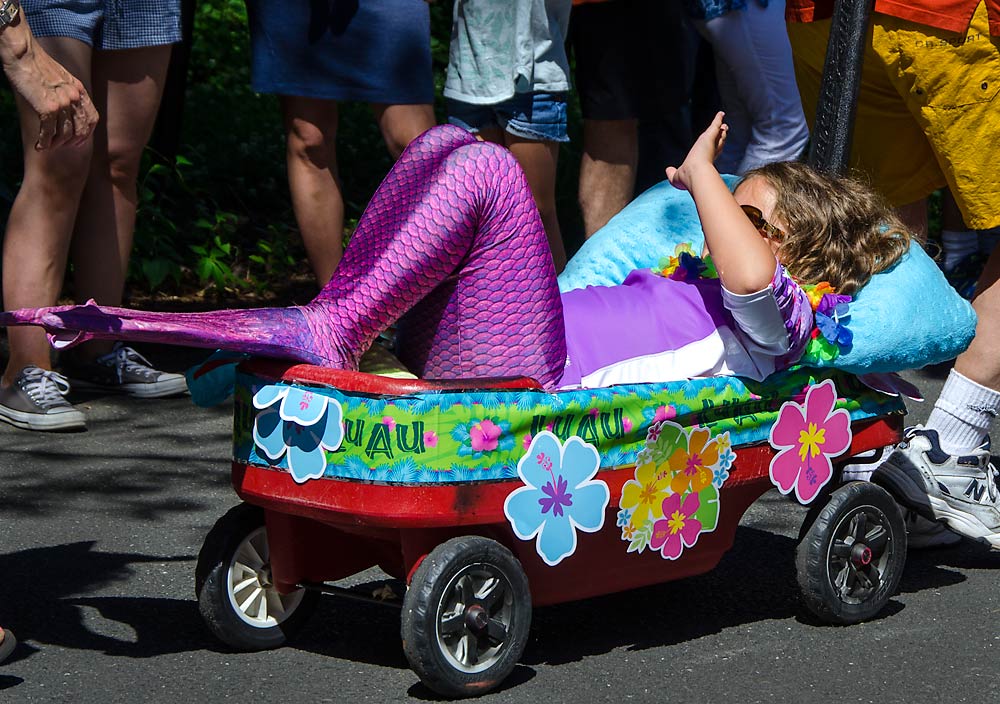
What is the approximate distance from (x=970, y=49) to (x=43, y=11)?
265 cm

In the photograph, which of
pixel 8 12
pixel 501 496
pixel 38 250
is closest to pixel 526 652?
A: pixel 501 496

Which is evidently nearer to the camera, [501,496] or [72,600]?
[501,496]

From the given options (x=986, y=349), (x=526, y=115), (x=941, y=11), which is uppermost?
(x=941, y=11)

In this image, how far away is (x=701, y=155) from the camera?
3.19 m

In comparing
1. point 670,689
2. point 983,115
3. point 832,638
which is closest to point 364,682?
point 670,689

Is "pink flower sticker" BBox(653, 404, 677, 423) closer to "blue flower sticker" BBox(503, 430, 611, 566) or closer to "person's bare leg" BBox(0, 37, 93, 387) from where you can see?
"blue flower sticker" BBox(503, 430, 611, 566)

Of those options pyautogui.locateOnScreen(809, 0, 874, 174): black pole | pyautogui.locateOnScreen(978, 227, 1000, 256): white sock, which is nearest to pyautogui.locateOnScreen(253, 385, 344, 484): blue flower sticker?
pyautogui.locateOnScreen(809, 0, 874, 174): black pole

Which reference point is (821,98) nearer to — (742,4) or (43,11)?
(742,4)

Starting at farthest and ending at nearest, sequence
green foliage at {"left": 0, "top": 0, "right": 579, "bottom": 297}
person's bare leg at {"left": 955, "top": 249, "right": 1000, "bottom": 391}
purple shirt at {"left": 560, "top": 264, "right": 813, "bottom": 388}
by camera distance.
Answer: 1. green foliage at {"left": 0, "top": 0, "right": 579, "bottom": 297}
2. person's bare leg at {"left": 955, "top": 249, "right": 1000, "bottom": 391}
3. purple shirt at {"left": 560, "top": 264, "right": 813, "bottom": 388}

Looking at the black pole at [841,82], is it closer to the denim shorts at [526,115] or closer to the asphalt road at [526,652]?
the asphalt road at [526,652]

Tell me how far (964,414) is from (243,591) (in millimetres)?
1928

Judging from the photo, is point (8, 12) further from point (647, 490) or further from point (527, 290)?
point (647, 490)

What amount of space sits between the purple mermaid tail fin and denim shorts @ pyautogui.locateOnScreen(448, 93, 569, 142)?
231 cm

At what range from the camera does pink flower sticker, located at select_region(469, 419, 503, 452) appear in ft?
9.20
